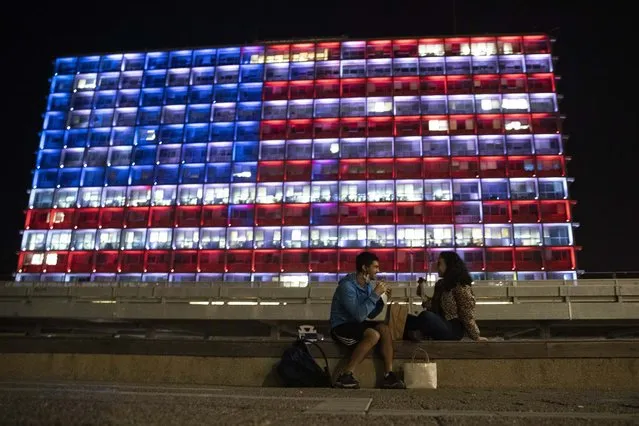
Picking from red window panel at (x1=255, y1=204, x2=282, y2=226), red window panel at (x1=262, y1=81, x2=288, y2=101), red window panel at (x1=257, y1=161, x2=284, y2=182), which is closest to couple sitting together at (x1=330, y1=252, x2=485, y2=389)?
red window panel at (x1=255, y1=204, x2=282, y2=226)

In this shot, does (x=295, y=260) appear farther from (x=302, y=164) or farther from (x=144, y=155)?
(x=144, y=155)

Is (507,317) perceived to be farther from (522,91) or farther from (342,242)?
(522,91)

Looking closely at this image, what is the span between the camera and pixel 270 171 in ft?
216

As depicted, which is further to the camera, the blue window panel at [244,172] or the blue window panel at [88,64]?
the blue window panel at [88,64]

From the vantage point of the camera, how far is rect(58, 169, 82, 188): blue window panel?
68.2 m

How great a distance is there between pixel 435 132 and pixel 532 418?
63.3 meters

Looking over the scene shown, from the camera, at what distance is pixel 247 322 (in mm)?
24812

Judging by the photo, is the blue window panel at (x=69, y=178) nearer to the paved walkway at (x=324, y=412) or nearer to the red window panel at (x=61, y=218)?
the red window panel at (x=61, y=218)

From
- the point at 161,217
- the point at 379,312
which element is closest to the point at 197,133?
the point at 161,217

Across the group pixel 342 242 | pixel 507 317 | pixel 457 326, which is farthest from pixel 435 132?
pixel 457 326

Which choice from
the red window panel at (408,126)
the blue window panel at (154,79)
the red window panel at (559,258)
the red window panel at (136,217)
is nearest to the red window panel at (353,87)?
the red window panel at (408,126)

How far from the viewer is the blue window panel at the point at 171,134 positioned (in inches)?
2697

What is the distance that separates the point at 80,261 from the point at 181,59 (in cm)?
2762

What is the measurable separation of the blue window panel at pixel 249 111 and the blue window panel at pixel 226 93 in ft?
4.64
